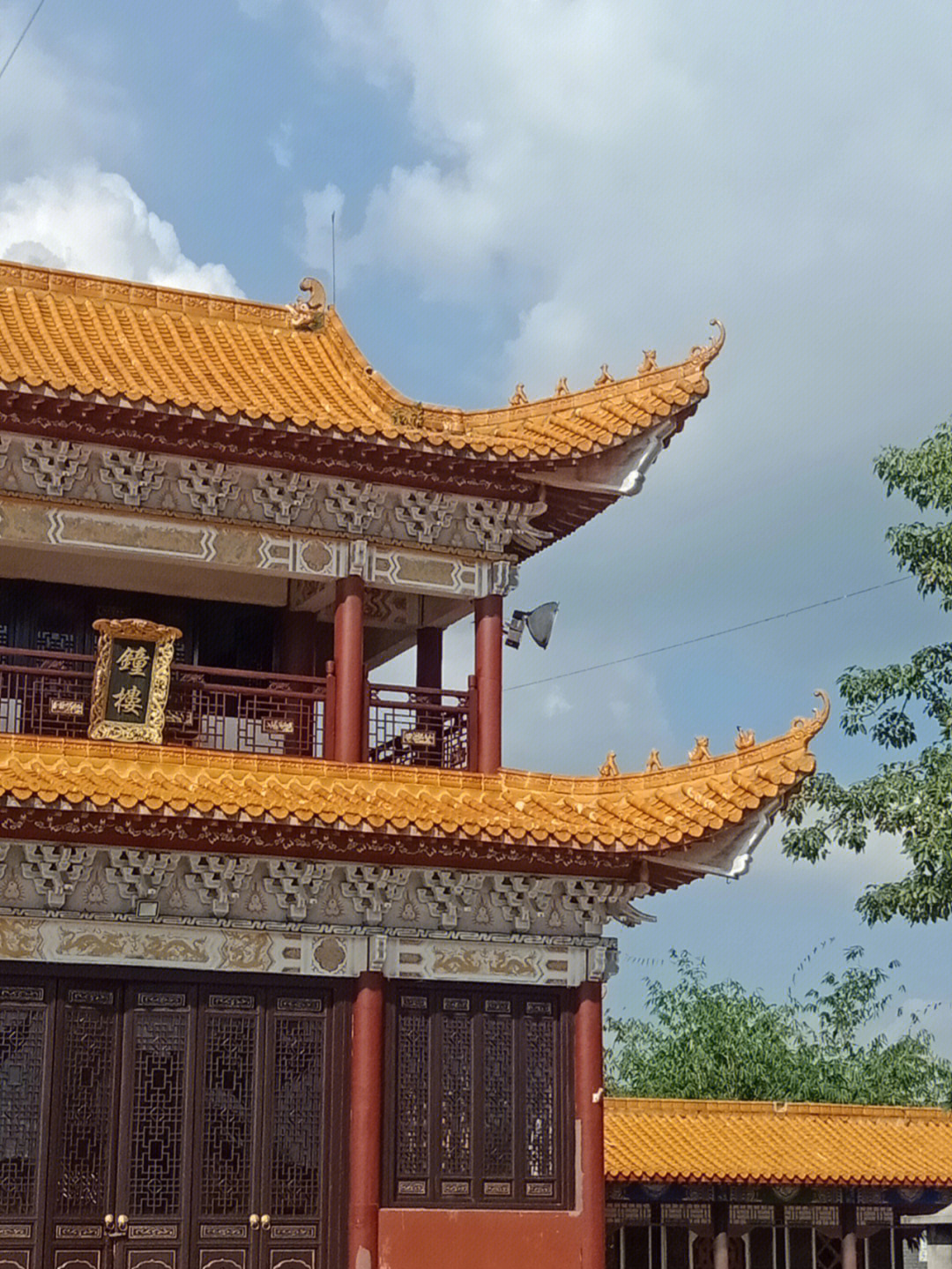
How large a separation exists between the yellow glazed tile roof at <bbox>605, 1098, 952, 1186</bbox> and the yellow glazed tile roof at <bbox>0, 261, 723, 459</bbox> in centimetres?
1210

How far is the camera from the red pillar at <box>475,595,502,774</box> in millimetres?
19438

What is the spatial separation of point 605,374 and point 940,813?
667 cm

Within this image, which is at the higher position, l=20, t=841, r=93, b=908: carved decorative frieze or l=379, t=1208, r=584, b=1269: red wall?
l=20, t=841, r=93, b=908: carved decorative frieze

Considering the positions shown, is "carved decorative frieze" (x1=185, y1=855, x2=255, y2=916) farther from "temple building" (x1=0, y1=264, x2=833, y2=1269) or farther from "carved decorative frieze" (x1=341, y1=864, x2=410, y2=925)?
"carved decorative frieze" (x1=341, y1=864, x2=410, y2=925)

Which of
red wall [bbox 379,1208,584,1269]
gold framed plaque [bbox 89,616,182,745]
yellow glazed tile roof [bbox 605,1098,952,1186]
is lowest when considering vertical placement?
red wall [bbox 379,1208,584,1269]

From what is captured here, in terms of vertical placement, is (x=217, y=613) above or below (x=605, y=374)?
below

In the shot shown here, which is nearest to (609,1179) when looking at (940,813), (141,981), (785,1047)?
(940,813)

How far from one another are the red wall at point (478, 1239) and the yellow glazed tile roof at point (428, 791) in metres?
3.38

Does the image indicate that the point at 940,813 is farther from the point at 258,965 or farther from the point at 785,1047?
the point at 785,1047

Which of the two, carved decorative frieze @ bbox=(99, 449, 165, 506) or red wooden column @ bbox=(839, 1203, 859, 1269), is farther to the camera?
red wooden column @ bbox=(839, 1203, 859, 1269)

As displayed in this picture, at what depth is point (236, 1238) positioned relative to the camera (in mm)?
17297

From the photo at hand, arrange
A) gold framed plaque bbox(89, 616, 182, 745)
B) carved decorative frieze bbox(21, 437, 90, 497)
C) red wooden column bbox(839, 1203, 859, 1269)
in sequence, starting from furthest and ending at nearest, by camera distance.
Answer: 1. red wooden column bbox(839, 1203, 859, 1269)
2. carved decorative frieze bbox(21, 437, 90, 497)
3. gold framed plaque bbox(89, 616, 182, 745)

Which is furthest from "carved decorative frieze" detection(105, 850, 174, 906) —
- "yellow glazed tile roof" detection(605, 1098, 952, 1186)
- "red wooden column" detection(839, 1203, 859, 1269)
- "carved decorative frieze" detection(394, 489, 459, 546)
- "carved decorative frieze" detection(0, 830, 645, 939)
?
"red wooden column" detection(839, 1203, 859, 1269)

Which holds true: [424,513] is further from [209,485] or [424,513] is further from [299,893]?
[299,893]
